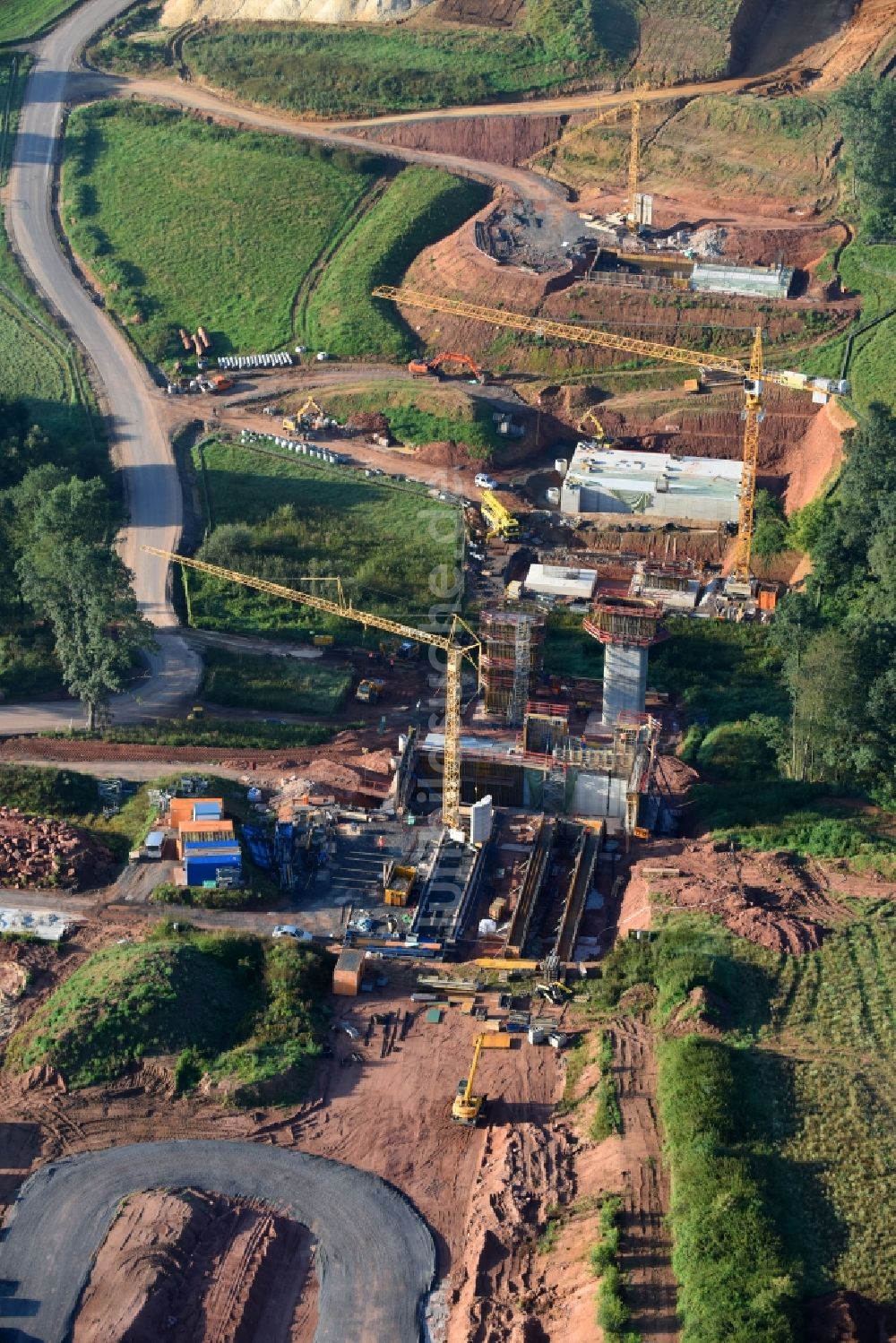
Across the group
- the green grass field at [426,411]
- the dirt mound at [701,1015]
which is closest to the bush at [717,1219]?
the dirt mound at [701,1015]

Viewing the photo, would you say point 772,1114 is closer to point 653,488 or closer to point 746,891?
point 746,891

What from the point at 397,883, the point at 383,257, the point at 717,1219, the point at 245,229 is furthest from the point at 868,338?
the point at 717,1219

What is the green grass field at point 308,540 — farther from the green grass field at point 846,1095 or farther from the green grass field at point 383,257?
the green grass field at point 846,1095

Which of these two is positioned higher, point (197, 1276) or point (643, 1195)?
point (643, 1195)

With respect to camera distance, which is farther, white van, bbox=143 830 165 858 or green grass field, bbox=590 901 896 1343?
white van, bbox=143 830 165 858

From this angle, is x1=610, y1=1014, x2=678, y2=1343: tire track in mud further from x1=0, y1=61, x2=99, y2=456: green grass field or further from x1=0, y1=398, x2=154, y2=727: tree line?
x1=0, y1=61, x2=99, y2=456: green grass field

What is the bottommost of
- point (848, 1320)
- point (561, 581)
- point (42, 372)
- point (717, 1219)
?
point (848, 1320)

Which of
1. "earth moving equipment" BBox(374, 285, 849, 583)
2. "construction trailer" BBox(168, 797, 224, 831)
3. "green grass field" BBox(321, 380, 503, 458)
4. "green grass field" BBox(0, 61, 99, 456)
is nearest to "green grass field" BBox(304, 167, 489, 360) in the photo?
"earth moving equipment" BBox(374, 285, 849, 583)
